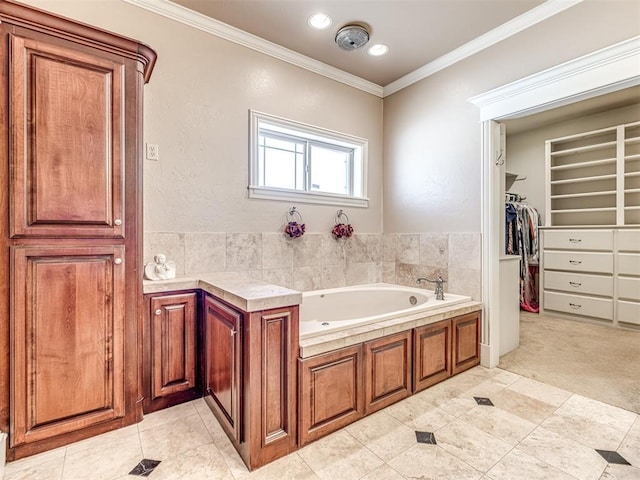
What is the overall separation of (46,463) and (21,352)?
546 millimetres

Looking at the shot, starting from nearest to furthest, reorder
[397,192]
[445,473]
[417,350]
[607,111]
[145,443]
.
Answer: [445,473] → [145,443] → [417,350] → [397,192] → [607,111]

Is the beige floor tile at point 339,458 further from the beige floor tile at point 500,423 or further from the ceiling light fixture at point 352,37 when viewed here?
the ceiling light fixture at point 352,37

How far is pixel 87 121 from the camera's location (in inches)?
63.2

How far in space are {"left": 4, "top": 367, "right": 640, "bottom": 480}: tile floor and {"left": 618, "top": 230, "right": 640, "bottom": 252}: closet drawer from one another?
246 cm

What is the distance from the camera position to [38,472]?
143 centimetres

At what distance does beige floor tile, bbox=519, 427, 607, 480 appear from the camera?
4.69ft

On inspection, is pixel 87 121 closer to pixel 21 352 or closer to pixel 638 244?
pixel 21 352

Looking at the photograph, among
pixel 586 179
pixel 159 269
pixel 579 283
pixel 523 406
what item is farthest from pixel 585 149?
pixel 159 269

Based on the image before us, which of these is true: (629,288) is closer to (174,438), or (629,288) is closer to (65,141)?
(174,438)

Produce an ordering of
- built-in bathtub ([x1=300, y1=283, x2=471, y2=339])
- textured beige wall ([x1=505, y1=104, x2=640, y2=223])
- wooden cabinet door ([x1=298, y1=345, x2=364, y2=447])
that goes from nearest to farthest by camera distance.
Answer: wooden cabinet door ([x1=298, y1=345, x2=364, y2=447]), built-in bathtub ([x1=300, y1=283, x2=471, y2=339]), textured beige wall ([x1=505, y1=104, x2=640, y2=223])

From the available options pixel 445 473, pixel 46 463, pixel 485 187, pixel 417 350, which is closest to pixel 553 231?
pixel 485 187

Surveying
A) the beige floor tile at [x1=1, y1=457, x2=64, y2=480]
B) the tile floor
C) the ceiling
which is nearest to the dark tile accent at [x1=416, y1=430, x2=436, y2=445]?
the tile floor

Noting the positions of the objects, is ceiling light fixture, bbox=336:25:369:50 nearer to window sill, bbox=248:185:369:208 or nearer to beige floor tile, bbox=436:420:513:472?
window sill, bbox=248:185:369:208

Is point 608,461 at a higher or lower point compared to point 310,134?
lower
